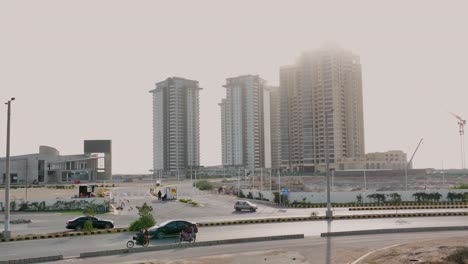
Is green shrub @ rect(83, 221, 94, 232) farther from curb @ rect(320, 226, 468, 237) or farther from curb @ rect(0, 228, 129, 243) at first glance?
curb @ rect(320, 226, 468, 237)

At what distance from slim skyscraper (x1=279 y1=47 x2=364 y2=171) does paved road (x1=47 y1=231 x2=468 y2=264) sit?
134 m

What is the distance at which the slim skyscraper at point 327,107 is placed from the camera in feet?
531

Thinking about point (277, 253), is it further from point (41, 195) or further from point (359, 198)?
point (41, 195)

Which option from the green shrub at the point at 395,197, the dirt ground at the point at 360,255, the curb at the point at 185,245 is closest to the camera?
the dirt ground at the point at 360,255

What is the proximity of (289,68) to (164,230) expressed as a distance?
15535cm

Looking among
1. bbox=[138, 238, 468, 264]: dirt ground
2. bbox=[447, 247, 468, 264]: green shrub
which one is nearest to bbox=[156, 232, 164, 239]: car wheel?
bbox=[138, 238, 468, 264]: dirt ground

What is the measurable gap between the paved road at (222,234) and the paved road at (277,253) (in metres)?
3.10

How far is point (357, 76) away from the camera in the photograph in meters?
170

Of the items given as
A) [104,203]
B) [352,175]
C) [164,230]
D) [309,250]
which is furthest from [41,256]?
[352,175]

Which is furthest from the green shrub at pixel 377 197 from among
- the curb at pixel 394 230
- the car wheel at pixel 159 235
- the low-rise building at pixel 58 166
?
the low-rise building at pixel 58 166

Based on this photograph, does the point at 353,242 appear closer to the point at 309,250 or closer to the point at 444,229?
the point at 309,250

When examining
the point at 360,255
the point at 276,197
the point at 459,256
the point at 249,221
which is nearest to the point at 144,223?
the point at 249,221

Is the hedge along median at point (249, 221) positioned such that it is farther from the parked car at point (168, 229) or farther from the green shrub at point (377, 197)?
the green shrub at point (377, 197)

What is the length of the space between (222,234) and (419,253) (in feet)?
48.5
